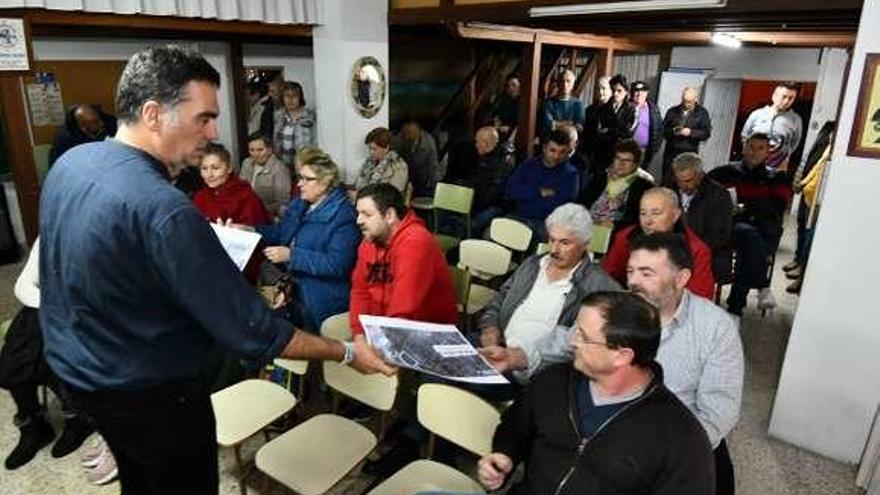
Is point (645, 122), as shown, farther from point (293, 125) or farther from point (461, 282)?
point (461, 282)

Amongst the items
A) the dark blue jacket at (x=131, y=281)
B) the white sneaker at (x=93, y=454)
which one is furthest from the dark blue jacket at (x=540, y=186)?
the dark blue jacket at (x=131, y=281)

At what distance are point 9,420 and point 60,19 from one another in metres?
2.40

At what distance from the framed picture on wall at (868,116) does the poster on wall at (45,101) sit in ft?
19.6

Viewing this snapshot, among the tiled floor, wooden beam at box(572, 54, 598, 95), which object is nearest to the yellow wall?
wooden beam at box(572, 54, 598, 95)

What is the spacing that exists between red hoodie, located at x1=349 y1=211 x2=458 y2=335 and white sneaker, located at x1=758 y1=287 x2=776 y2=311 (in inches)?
111

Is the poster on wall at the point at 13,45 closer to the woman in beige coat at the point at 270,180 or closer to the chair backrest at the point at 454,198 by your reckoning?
the woman in beige coat at the point at 270,180

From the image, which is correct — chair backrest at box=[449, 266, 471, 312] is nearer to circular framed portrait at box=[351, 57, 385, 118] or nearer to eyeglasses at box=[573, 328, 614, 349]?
eyeglasses at box=[573, 328, 614, 349]

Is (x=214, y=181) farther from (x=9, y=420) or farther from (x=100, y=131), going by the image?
(x=100, y=131)

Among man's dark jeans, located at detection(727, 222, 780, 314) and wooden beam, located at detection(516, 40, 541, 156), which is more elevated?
wooden beam, located at detection(516, 40, 541, 156)

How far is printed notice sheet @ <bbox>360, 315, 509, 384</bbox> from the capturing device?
167 cm

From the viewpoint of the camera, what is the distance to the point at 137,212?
1.16 m

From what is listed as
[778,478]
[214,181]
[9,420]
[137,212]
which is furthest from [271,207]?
[778,478]

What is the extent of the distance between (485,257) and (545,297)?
1.14 m

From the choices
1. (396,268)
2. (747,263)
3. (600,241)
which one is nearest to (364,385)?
(396,268)
